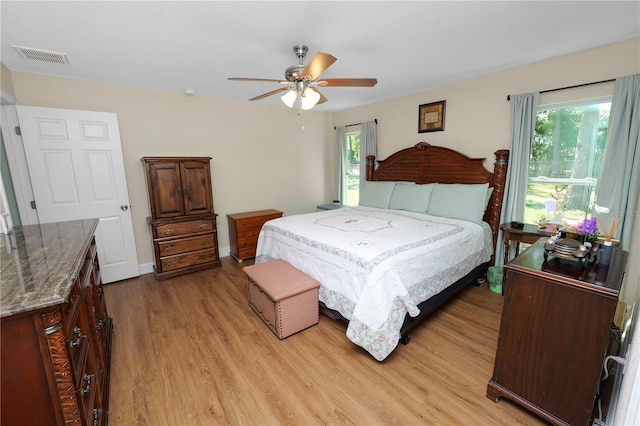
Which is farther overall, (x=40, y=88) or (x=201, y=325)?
(x=40, y=88)

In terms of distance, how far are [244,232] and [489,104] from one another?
3587mm

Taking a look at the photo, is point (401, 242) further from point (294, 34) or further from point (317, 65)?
point (294, 34)

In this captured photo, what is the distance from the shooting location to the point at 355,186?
17.0 ft

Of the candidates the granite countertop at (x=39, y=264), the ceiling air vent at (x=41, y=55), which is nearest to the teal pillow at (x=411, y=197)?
the granite countertop at (x=39, y=264)

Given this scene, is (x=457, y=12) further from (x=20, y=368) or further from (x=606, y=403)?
(x=20, y=368)

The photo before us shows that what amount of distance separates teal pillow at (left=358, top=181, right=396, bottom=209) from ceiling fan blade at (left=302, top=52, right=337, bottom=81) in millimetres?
2218

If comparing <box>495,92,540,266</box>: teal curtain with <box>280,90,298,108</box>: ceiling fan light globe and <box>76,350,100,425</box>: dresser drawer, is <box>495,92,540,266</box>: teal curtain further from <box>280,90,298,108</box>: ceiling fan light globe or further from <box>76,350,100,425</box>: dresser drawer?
<box>76,350,100,425</box>: dresser drawer

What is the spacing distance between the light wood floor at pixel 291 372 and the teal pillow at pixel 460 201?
97 centimetres

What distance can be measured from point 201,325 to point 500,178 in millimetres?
3493

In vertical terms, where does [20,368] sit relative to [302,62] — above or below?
below

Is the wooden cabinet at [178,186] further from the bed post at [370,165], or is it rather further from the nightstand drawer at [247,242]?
the bed post at [370,165]

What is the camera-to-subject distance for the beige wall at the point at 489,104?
2.35 metres

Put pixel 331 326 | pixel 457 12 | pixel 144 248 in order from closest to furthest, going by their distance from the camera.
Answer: pixel 457 12
pixel 331 326
pixel 144 248

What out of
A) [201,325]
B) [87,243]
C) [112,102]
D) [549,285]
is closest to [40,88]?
[112,102]
